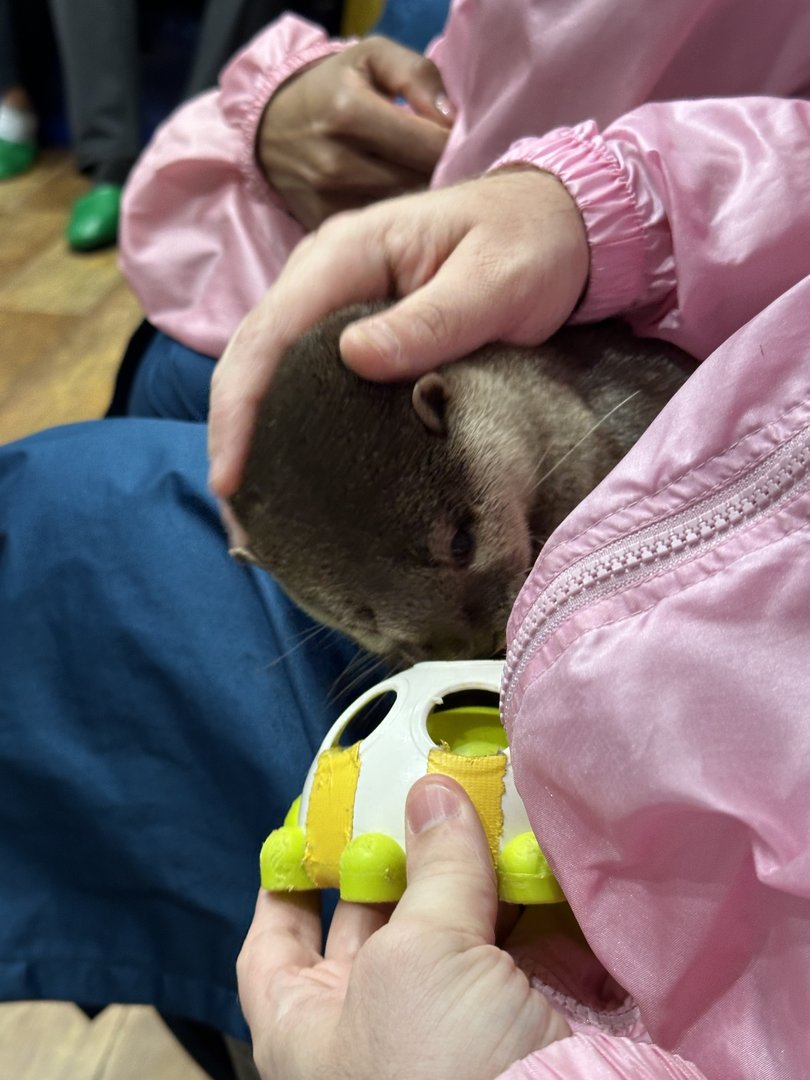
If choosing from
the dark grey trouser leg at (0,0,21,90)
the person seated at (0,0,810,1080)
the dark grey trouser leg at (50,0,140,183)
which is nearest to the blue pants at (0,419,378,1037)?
the person seated at (0,0,810,1080)

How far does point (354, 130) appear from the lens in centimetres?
187

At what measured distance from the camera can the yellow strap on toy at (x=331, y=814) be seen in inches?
Answer: 37.4

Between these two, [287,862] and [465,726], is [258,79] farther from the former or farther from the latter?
[287,862]

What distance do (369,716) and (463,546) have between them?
0.90 feet

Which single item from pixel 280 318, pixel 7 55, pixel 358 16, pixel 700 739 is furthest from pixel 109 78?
pixel 700 739

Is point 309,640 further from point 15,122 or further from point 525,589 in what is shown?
point 15,122

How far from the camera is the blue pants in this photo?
1.21 m

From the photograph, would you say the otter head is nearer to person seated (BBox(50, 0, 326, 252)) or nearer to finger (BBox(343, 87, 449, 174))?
finger (BBox(343, 87, 449, 174))

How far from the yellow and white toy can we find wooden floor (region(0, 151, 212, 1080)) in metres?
1.03

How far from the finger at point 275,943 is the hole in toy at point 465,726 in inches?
8.7

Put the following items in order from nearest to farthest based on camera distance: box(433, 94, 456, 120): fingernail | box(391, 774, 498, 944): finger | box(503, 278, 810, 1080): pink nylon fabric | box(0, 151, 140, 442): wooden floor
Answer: box(503, 278, 810, 1080): pink nylon fabric, box(391, 774, 498, 944): finger, box(433, 94, 456, 120): fingernail, box(0, 151, 140, 442): wooden floor

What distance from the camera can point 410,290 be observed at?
1385 mm

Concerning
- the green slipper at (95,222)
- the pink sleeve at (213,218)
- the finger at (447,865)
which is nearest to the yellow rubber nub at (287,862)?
the finger at (447,865)

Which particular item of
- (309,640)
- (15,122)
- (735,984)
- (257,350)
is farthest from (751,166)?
(15,122)
